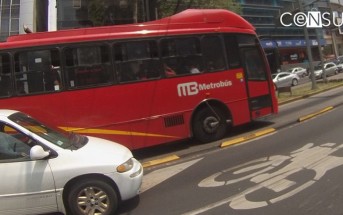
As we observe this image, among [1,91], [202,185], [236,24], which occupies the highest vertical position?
[236,24]

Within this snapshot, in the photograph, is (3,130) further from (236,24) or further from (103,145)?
(236,24)

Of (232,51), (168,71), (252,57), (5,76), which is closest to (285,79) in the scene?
(252,57)

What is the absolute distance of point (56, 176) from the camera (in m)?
6.02

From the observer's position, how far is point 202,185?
288 inches

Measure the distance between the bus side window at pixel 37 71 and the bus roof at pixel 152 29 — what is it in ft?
0.75

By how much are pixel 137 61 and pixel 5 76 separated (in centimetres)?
279

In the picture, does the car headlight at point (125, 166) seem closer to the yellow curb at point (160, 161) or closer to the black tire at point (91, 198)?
the black tire at point (91, 198)

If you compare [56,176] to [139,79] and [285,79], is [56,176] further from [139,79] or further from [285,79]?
[285,79]

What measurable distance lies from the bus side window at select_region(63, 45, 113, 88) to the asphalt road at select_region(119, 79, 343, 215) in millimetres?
2372

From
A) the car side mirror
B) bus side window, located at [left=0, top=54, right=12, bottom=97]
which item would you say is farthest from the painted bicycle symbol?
bus side window, located at [left=0, top=54, right=12, bottom=97]

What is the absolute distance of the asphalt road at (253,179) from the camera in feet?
20.1

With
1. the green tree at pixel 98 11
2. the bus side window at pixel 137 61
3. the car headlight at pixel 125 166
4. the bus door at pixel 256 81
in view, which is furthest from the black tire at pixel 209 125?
the green tree at pixel 98 11

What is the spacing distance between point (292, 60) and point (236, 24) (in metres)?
62.7

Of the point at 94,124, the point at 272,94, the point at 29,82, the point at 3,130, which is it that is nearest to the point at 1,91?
the point at 29,82
